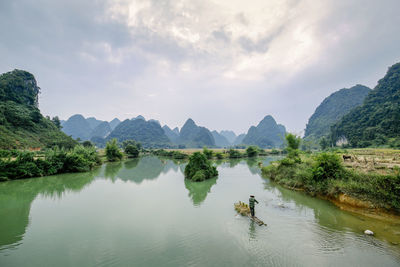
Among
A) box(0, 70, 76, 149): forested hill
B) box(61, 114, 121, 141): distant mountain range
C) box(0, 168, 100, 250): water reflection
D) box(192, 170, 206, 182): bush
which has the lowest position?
box(0, 168, 100, 250): water reflection

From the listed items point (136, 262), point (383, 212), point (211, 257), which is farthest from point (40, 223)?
point (383, 212)

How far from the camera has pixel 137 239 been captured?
488 centimetres

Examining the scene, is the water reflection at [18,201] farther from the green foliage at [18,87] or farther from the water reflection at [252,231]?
the green foliage at [18,87]

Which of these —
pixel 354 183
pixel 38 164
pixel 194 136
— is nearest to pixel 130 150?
pixel 38 164

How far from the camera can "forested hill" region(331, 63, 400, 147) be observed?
32.3 meters

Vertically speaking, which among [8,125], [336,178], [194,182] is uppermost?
[8,125]

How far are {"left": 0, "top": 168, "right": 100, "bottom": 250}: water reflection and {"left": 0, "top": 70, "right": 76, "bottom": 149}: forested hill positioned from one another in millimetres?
15920

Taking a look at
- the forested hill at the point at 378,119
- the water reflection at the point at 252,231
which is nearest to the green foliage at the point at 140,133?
the forested hill at the point at 378,119

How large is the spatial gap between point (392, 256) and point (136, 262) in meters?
6.04

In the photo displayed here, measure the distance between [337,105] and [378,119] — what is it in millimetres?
69410

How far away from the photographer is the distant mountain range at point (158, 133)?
4309 inches

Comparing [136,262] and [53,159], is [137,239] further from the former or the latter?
[53,159]

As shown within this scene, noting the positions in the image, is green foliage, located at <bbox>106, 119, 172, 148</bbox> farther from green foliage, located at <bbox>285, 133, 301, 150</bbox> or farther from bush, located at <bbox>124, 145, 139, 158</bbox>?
green foliage, located at <bbox>285, 133, 301, 150</bbox>

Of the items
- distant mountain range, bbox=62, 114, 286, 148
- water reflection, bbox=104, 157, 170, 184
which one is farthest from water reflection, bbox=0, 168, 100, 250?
distant mountain range, bbox=62, 114, 286, 148
